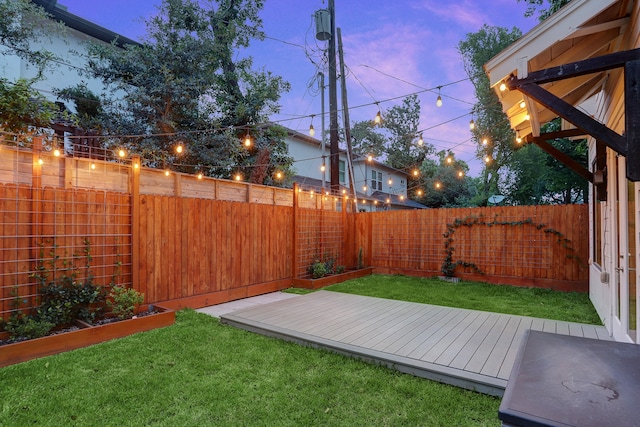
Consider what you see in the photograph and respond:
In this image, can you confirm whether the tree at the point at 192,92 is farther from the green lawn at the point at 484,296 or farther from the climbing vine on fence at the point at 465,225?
the climbing vine on fence at the point at 465,225

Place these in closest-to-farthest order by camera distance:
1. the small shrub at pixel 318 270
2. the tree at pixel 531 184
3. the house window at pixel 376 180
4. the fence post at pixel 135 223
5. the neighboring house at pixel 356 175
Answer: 1. the fence post at pixel 135 223
2. the small shrub at pixel 318 270
3. the tree at pixel 531 184
4. the neighboring house at pixel 356 175
5. the house window at pixel 376 180

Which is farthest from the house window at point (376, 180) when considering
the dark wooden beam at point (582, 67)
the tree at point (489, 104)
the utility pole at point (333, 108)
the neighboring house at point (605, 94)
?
the dark wooden beam at point (582, 67)

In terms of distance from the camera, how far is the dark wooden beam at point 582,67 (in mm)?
1932

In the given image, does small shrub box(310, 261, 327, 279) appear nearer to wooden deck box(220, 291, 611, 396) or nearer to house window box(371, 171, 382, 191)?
wooden deck box(220, 291, 611, 396)

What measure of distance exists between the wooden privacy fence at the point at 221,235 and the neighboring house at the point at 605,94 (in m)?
2.94

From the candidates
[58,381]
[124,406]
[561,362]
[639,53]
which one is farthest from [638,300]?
[58,381]

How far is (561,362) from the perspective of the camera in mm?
1208

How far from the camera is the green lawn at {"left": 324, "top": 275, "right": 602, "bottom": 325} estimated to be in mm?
4875

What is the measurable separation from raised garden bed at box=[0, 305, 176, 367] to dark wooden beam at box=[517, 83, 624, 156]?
14.9ft

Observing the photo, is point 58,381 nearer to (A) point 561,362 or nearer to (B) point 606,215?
(A) point 561,362

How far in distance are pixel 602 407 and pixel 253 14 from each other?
41.1 ft

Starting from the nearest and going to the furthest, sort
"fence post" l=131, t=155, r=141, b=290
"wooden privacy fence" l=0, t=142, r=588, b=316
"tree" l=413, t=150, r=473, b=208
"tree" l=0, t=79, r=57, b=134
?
"wooden privacy fence" l=0, t=142, r=588, b=316
"fence post" l=131, t=155, r=141, b=290
"tree" l=0, t=79, r=57, b=134
"tree" l=413, t=150, r=473, b=208

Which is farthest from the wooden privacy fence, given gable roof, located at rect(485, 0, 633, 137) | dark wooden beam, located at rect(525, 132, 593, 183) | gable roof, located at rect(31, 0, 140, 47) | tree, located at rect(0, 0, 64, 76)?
gable roof, located at rect(31, 0, 140, 47)

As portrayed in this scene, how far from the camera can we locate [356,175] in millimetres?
18312
